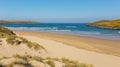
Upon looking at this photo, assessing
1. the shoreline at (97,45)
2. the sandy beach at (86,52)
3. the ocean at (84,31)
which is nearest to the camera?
the sandy beach at (86,52)

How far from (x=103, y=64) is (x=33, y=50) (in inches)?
151

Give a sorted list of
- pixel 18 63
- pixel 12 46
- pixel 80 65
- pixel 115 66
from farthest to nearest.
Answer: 1. pixel 12 46
2. pixel 115 66
3. pixel 80 65
4. pixel 18 63

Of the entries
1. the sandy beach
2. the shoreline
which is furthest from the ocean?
the sandy beach

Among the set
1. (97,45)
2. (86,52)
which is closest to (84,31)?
(97,45)

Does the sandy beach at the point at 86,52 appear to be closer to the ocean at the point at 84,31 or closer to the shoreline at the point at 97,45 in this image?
the shoreline at the point at 97,45

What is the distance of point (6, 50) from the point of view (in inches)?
473

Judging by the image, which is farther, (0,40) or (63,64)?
(0,40)

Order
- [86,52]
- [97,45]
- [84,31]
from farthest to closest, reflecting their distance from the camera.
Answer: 1. [84,31]
2. [97,45]
3. [86,52]

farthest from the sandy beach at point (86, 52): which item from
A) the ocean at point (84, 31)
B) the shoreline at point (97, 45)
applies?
the ocean at point (84, 31)

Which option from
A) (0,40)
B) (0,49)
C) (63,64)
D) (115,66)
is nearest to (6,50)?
(0,49)

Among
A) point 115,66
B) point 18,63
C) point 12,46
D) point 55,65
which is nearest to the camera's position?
point 18,63

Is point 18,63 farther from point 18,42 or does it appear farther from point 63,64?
point 18,42

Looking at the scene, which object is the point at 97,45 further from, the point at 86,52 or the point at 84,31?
the point at 84,31

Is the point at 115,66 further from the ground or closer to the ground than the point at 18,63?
closer to the ground
